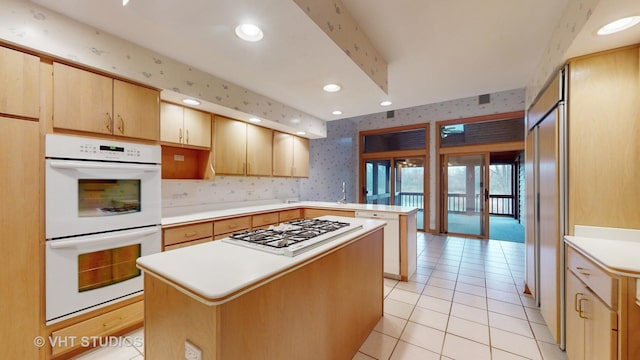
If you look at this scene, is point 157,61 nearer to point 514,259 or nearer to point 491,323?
point 491,323

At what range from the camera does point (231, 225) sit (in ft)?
9.14

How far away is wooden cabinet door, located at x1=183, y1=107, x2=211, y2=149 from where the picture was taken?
2.66 metres

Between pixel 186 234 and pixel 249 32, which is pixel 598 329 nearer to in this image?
pixel 249 32

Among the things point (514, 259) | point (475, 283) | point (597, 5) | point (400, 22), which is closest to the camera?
point (597, 5)

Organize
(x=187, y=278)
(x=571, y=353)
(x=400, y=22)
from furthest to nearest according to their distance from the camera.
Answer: (x=400, y=22) → (x=571, y=353) → (x=187, y=278)

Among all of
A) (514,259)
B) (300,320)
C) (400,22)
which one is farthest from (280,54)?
(514,259)

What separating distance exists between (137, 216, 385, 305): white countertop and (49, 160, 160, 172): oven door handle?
1085 mm

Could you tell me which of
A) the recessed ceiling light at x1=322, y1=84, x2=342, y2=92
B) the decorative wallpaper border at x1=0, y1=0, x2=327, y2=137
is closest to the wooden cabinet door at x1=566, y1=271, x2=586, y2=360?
the recessed ceiling light at x1=322, y1=84, x2=342, y2=92

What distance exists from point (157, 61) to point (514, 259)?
5.36 m

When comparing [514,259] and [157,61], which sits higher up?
[157,61]

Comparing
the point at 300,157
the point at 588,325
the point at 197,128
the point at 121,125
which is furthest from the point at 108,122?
the point at 588,325

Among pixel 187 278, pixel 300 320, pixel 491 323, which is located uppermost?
pixel 187 278

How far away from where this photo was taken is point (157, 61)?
2.13 m

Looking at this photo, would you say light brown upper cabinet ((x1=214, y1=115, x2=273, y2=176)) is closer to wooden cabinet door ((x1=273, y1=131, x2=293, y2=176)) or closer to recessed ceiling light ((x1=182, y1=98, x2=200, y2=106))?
wooden cabinet door ((x1=273, y1=131, x2=293, y2=176))
